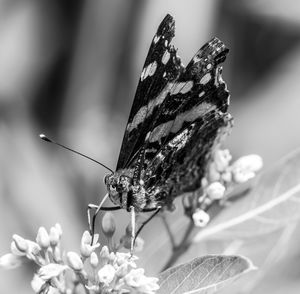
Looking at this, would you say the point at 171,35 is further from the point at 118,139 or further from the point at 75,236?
the point at 118,139

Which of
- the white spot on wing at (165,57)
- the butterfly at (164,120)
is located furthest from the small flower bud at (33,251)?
the white spot on wing at (165,57)

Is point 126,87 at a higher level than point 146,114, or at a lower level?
higher

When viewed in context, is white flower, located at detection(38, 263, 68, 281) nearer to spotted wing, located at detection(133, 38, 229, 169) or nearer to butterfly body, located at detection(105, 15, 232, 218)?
butterfly body, located at detection(105, 15, 232, 218)

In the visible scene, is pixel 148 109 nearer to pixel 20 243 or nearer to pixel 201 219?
pixel 201 219

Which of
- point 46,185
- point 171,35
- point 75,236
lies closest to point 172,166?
point 171,35

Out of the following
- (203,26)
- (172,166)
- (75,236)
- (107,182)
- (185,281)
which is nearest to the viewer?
(185,281)

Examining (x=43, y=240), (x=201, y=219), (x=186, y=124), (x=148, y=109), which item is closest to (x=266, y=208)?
(x=201, y=219)

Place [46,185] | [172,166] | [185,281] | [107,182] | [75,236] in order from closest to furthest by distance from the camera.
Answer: [185,281]
[107,182]
[172,166]
[75,236]
[46,185]
